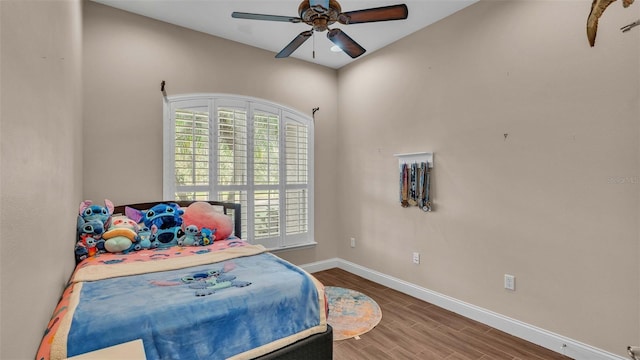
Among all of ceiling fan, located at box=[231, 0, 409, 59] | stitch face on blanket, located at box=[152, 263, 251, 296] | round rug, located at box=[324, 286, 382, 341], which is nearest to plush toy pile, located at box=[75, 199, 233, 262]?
stitch face on blanket, located at box=[152, 263, 251, 296]

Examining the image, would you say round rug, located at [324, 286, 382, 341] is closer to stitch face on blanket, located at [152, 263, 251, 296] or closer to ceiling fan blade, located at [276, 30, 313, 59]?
stitch face on blanket, located at [152, 263, 251, 296]

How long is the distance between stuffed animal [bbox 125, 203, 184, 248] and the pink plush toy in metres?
0.08

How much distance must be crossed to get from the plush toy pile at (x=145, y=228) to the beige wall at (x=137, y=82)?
360 millimetres

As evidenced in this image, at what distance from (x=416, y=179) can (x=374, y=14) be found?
1.79 metres

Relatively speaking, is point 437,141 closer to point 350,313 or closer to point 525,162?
point 525,162

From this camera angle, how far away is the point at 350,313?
2.92m

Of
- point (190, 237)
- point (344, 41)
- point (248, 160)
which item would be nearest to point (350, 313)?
point (190, 237)

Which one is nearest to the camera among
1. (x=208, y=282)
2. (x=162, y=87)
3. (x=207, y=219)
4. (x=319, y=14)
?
(x=208, y=282)

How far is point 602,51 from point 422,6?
1.48m

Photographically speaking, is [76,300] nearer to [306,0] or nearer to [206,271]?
[206,271]

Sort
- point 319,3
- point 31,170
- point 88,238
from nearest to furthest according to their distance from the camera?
point 31,170 < point 319,3 < point 88,238

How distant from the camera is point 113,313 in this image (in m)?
1.31

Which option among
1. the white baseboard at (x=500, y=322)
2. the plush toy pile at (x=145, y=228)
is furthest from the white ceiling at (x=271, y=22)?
the white baseboard at (x=500, y=322)

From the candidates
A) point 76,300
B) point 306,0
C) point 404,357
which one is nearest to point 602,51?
point 306,0
